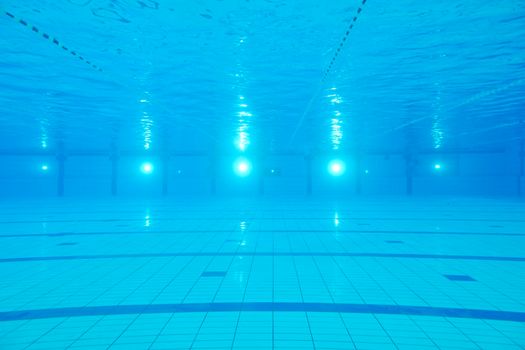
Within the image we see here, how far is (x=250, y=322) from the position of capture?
4.08 m

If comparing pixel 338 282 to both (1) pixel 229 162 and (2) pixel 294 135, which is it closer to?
(2) pixel 294 135

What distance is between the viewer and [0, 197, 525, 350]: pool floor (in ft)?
12.2

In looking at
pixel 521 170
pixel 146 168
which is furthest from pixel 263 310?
pixel 521 170

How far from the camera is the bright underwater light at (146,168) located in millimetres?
27609

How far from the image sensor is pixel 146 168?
2766 cm

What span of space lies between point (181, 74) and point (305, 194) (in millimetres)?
21174

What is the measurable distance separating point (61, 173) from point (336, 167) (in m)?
22.3

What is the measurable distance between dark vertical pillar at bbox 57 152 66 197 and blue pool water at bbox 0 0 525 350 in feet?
44.0

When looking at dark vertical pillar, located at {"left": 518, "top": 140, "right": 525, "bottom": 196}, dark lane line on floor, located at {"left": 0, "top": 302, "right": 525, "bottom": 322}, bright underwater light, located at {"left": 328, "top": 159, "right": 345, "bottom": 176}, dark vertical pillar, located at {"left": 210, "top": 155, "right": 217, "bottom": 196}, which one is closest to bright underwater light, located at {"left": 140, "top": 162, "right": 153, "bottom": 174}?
dark vertical pillar, located at {"left": 210, "top": 155, "right": 217, "bottom": 196}

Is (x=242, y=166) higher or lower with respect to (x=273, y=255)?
higher

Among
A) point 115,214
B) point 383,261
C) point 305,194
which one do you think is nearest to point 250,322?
point 383,261

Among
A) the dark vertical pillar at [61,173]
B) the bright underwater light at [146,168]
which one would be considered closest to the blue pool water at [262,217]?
the bright underwater light at [146,168]

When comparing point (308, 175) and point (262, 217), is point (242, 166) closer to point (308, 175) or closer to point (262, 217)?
point (308, 175)

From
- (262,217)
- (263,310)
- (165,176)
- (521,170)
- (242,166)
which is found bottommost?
(263,310)
